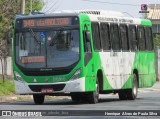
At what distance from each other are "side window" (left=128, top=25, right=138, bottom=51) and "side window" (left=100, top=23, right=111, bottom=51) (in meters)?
2.23

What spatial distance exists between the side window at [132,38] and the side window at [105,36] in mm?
2233

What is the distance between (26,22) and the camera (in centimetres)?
2725

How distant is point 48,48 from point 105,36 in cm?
297

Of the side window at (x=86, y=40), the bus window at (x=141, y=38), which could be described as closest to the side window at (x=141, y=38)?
the bus window at (x=141, y=38)

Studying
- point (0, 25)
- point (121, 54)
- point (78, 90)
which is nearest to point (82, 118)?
point (78, 90)

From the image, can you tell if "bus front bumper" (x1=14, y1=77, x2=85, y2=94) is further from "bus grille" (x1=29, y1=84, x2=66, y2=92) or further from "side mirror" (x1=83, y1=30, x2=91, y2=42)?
"side mirror" (x1=83, y1=30, x2=91, y2=42)

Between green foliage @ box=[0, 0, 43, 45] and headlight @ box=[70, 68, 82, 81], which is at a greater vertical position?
green foliage @ box=[0, 0, 43, 45]

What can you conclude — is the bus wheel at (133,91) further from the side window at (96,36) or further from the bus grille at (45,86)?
the bus grille at (45,86)

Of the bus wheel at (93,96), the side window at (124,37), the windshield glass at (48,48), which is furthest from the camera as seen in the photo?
the side window at (124,37)

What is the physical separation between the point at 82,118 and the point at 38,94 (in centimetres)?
855

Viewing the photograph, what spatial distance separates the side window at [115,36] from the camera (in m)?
29.6

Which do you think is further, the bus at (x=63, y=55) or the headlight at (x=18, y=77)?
the headlight at (x=18, y=77)

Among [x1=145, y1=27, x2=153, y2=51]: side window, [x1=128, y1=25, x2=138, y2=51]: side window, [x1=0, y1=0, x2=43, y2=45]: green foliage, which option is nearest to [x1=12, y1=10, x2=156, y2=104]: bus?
[x1=128, y1=25, x2=138, y2=51]: side window

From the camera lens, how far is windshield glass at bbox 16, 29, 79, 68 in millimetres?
26547
